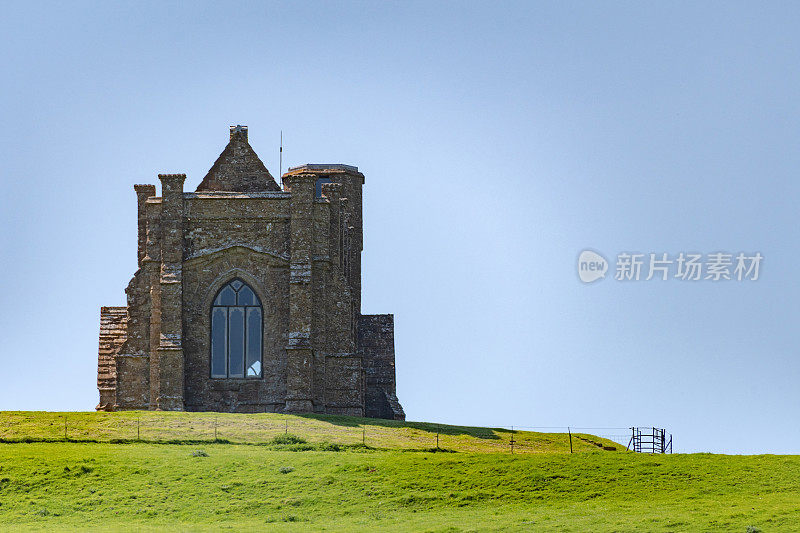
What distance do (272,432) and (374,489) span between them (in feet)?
33.5

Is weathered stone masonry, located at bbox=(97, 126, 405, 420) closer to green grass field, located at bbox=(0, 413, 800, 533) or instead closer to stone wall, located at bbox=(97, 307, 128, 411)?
stone wall, located at bbox=(97, 307, 128, 411)

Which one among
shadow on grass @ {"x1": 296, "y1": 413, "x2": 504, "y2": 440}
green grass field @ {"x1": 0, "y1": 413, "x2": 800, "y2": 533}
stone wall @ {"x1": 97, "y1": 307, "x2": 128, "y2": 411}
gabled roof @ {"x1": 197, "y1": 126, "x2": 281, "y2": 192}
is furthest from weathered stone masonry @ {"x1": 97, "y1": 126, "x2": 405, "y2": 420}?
green grass field @ {"x1": 0, "y1": 413, "x2": 800, "y2": 533}

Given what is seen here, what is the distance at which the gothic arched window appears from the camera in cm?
6431

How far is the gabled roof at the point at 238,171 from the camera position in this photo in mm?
67562

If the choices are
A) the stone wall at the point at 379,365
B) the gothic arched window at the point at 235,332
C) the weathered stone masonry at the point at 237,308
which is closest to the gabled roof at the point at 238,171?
the weathered stone masonry at the point at 237,308

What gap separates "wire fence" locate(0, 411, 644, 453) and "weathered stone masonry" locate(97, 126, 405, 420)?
273cm

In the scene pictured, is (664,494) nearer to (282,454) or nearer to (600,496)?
(600,496)

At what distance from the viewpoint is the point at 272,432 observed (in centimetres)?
5597

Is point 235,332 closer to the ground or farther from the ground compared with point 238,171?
closer to the ground

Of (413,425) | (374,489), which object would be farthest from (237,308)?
(374,489)

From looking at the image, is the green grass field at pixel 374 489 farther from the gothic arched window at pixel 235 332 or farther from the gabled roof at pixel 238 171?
the gabled roof at pixel 238 171

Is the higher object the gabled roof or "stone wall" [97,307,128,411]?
the gabled roof

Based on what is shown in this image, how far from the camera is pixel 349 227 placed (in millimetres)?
75438

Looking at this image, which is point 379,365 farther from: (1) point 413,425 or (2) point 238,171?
(2) point 238,171
